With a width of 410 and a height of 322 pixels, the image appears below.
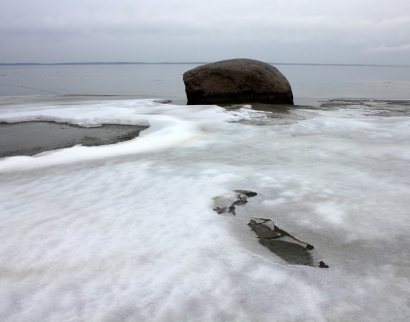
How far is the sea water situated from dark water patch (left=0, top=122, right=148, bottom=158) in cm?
61

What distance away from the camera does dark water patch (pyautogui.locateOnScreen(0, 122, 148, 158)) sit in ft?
17.0

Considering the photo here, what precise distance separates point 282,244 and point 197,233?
607mm

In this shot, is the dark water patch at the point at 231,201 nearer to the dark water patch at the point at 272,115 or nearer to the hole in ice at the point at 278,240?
the hole in ice at the point at 278,240

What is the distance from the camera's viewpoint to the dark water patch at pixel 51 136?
5180mm

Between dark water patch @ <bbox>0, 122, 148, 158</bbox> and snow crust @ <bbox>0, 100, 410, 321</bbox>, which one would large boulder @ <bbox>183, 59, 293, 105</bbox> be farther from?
snow crust @ <bbox>0, 100, 410, 321</bbox>

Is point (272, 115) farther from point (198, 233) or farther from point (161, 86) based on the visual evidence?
point (161, 86)

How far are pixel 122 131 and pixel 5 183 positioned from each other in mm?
2840

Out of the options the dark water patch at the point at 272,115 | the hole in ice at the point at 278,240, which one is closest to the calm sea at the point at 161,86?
the dark water patch at the point at 272,115

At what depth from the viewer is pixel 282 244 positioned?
2.39m

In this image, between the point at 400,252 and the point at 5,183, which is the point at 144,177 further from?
the point at 400,252

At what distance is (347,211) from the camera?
9.30 ft

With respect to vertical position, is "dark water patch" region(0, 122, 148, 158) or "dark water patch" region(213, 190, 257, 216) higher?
"dark water patch" region(0, 122, 148, 158)

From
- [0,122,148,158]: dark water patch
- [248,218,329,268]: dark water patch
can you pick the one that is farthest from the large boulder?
[248,218,329,268]: dark water patch

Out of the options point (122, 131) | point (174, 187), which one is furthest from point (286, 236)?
point (122, 131)
